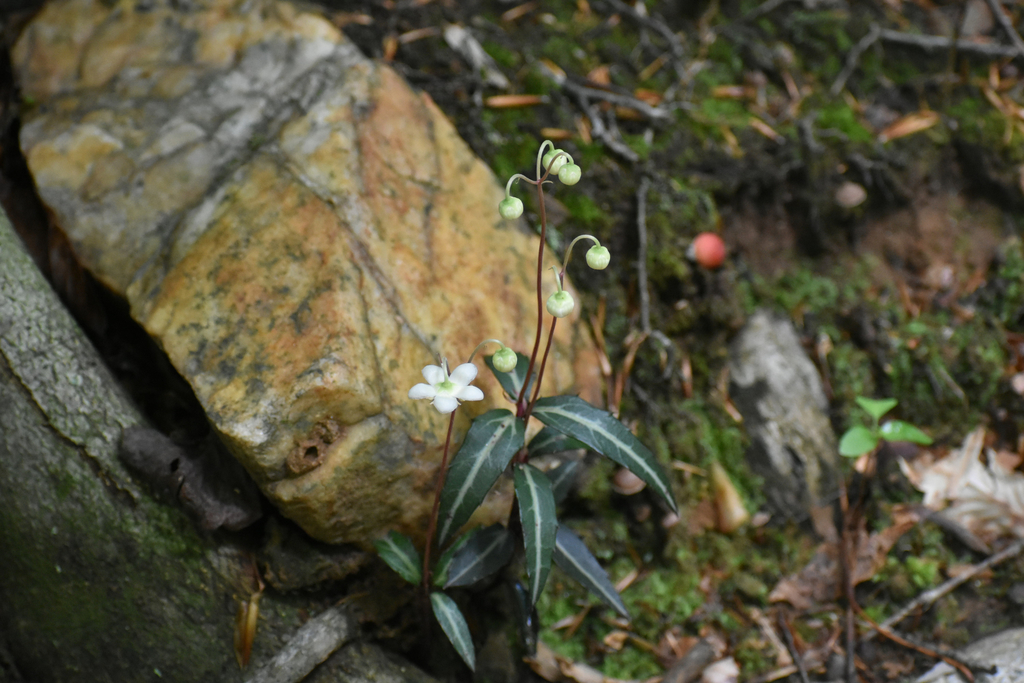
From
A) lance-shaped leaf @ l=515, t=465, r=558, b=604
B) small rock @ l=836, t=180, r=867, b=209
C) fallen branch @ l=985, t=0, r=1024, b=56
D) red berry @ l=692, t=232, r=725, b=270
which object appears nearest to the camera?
lance-shaped leaf @ l=515, t=465, r=558, b=604

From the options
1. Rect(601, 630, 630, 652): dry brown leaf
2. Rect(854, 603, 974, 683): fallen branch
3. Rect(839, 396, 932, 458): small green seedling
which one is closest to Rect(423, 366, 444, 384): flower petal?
Rect(601, 630, 630, 652): dry brown leaf

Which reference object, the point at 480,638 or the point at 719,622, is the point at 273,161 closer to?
the point at 480,638

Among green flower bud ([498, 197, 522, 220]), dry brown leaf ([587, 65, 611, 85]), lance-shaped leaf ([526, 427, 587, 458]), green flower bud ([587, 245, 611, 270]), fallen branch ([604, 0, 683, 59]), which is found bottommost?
lance-shaped leaf ([526, 427, 587, 458])

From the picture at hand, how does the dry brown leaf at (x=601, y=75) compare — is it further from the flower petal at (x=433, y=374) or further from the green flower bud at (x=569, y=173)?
the flower petal at (x=433, y=374)

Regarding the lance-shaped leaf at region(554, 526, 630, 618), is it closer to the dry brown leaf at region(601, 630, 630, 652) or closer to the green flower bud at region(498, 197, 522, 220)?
the dry brown leaf at region(601, 630, 630, 652)

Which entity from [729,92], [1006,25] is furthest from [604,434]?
[1006,25]

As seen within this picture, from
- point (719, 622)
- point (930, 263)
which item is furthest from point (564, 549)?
point (930, 263)

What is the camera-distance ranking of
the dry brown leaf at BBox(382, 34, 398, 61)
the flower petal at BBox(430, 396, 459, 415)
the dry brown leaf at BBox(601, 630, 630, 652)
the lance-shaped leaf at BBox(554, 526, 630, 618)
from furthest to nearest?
the dry brown leaf at BBox(382, 34, 398, 61)
the dry brown leaf at BBox(601, 630, 630, 652)
the lance-shaped leaf at BBox(554, 526, 630, 618)
the flower petal at BBox(430, 396, 459, 415)

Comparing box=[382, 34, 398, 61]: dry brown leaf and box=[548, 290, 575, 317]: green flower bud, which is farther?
box=[382, 34, 398, 61]: dry brown leaf
